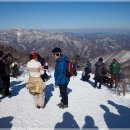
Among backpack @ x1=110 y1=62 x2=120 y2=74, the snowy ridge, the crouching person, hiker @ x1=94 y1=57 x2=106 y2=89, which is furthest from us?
backpack @ x1=110 y1=62 x2=120 y2=74

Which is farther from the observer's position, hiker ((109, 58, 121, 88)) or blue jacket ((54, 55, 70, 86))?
hiker ((109, 58, 121, 88))

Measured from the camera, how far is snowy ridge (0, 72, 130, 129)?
866 centimetres

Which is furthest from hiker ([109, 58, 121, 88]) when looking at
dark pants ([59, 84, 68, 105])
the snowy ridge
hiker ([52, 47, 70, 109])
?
hiker ([52, 47, 70, 109])

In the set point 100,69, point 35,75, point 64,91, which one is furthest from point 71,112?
point 100,69

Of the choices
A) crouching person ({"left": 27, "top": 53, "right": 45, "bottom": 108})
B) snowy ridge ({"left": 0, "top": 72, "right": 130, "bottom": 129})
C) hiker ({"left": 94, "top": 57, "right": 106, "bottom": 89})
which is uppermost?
crouching person ({"left": 27, "top": 53, "right": 45, "bottom": 108})

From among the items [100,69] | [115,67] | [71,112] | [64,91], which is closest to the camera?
[71,112]

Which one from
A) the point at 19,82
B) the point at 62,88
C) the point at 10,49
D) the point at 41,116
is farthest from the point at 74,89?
the point at 10,49

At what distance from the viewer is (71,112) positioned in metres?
10.2

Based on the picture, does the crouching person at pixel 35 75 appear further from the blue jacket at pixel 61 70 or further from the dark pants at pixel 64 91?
the dark pants at pixel 64 91

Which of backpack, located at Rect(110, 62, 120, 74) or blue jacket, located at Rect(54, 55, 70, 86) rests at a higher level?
blue jacket, located at Rect(54, 55, 70, 86)

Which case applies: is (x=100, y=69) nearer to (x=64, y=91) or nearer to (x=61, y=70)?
(x=64, y=91)

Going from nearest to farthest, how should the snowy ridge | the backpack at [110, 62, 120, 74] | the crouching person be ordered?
the snowy ridge, the crouching person, the backpack at [110, 62, 120, 74]

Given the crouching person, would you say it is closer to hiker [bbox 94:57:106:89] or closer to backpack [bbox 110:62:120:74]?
hiker [bbox 94:57:106:89]

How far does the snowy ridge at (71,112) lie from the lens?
28.4ft
